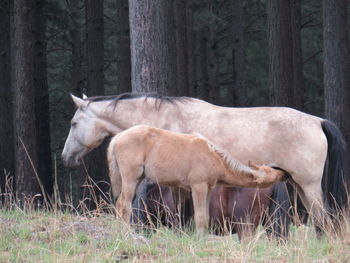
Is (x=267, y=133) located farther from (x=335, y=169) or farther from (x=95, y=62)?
(x=95, y=62)

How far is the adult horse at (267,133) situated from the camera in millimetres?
10305

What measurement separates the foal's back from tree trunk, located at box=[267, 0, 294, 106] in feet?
23.7

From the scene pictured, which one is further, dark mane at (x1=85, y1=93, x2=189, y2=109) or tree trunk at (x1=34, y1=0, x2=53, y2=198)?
tree trunk at (x1=34, y1=0, x2=53, y2=198)

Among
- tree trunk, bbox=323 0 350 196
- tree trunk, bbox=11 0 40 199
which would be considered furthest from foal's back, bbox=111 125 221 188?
tree trunk, bbox=323 0 350 196

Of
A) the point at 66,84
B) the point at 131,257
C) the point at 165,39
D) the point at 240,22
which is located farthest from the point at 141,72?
the point at 66,84

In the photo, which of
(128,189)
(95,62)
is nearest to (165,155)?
(128,189)

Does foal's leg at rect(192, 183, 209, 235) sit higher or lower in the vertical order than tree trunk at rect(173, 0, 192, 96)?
lower

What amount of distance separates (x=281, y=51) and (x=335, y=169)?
234 inches

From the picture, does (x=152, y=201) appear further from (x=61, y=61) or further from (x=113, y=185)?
(x=61, y=61)

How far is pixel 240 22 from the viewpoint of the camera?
26.2 metres

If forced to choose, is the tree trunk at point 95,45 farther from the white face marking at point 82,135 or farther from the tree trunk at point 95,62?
the white face marking at point 82,135

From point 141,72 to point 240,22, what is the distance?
1414 centimetres

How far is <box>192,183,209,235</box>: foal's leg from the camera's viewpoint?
8867 mm

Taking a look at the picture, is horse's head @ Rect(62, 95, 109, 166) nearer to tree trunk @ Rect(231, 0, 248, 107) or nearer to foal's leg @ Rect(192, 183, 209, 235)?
foal's leg @ Rect(192, 183, 209, 235)
